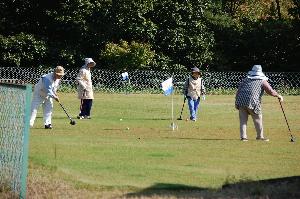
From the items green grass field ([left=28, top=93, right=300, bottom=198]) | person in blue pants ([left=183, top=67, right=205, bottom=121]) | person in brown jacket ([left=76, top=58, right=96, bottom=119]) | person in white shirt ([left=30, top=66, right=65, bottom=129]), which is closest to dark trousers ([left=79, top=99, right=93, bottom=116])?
person in brown jacket ([left=76, top=58, right=96, bottom=119])

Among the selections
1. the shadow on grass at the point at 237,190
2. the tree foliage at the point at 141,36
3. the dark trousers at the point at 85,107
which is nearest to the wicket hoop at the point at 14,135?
the shadow on grass at the point at 237,190

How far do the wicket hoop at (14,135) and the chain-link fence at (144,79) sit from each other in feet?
97.6

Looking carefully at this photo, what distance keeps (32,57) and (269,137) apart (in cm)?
2914

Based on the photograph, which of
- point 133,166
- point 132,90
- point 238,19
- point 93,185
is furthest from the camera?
point 238,19

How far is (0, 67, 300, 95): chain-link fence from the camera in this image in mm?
41812

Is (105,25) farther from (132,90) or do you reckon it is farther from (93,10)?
(132,90)

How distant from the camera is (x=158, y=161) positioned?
12.5m

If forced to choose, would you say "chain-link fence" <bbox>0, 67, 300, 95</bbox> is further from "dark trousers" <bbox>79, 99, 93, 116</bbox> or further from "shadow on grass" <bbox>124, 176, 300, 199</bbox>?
"shadow on grass" <bbox>124, 176, 300, 199</bbox>

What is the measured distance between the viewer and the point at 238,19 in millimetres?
53188

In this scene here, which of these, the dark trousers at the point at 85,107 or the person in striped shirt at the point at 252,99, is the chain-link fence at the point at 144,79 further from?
the person in striped shirt at the point at 252,99

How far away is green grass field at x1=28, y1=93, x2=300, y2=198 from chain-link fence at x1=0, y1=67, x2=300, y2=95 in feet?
67.2

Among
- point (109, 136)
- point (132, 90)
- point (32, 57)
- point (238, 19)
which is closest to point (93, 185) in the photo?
point (109, 136)

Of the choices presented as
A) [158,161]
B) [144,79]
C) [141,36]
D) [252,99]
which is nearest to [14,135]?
[158,161]

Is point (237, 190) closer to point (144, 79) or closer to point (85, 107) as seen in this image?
point (85, 107)
